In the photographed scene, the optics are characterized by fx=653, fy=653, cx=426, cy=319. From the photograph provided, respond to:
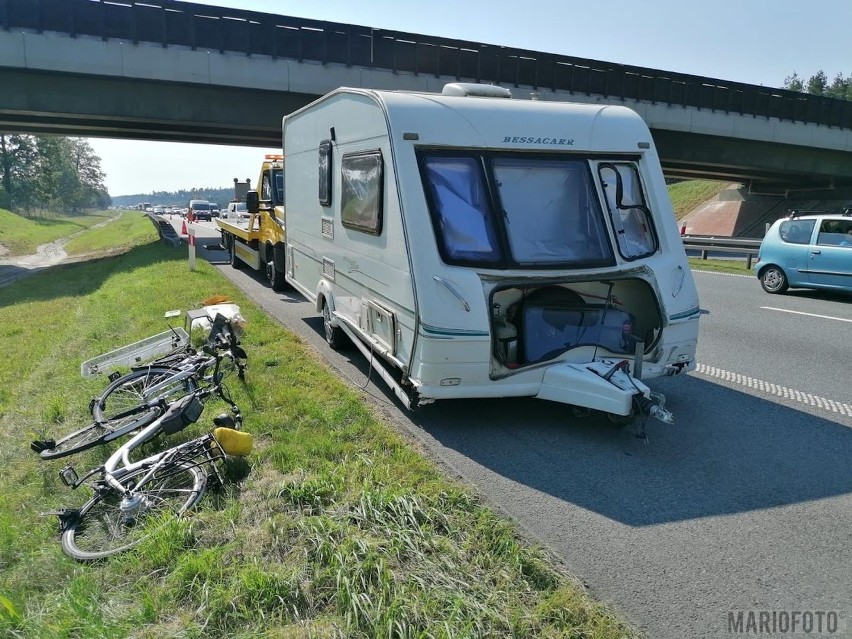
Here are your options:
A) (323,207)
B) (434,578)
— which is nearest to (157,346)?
(323,207)

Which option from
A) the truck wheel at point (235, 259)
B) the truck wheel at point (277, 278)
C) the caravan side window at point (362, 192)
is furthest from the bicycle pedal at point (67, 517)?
the truck wheel at point (235, 259)

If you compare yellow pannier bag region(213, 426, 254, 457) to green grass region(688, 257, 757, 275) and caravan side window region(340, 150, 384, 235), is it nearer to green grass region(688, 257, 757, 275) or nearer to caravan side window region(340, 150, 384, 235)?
caravan side window region(340, 150, 384, 235)

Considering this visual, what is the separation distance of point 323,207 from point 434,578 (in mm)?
5795

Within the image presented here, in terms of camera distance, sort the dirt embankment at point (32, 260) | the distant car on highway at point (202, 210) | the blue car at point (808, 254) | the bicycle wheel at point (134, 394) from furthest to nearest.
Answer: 1. the distant car on highway at point (202, 210)
2. the dirt embankment at point (32, 260)
3. the blue car at point (808, 254)
4. the bicycle wheel at point (134, 394)

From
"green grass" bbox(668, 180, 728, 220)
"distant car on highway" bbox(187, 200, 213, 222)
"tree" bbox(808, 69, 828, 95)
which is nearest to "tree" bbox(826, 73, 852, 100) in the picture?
"tree" bbox(808, 69, 828, 95)

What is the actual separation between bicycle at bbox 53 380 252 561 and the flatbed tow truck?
25.4ft

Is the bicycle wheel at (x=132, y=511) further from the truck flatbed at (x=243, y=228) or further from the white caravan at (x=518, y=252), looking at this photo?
the truck flatbed at (x=243, y=228)

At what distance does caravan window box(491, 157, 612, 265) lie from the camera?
19.1 feet

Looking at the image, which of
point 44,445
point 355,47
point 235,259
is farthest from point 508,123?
point 355,47

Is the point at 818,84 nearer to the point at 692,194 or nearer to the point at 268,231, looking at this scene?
the point at 692,194

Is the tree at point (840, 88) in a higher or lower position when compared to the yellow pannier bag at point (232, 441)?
higher

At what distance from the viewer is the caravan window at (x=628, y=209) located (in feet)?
19.9

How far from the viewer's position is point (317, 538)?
3.61 meters

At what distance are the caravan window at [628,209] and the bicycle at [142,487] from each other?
12.4 ft
